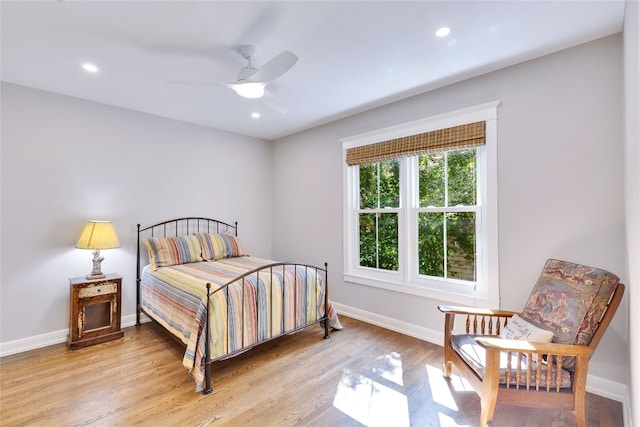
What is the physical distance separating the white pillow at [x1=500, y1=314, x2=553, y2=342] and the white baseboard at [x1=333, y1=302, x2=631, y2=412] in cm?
66

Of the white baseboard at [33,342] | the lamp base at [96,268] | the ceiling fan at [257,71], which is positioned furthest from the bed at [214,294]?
the ceiling fan at [257,71]

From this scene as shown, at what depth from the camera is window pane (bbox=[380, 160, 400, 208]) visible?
3.53 meters

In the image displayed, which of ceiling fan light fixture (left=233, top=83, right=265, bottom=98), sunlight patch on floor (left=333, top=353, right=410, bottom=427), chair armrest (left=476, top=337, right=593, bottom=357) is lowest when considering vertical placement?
sunlight patch on floor (left=333, top=353, right=410, bottom=427)

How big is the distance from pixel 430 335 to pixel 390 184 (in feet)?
5.66

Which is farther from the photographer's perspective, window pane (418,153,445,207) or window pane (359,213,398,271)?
window pane (359,213,398,271)

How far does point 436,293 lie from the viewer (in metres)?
3.05

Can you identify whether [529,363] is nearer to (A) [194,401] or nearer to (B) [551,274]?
(B) [551,274]

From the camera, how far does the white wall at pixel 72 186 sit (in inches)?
115

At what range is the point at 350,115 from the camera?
387cm

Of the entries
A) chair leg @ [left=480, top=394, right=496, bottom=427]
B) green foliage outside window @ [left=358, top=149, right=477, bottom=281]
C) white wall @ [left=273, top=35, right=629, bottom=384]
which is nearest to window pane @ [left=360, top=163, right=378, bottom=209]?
green foliage outside window @ [left=358, top=149, right=477, bottom=281]

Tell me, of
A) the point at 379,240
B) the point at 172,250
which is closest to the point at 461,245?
→ the point at 379,240

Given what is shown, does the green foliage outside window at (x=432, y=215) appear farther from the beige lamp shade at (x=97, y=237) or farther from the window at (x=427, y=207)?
the beige lamp shade at (x=97, y=237)

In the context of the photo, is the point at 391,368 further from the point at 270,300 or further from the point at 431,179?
the point at 431,179

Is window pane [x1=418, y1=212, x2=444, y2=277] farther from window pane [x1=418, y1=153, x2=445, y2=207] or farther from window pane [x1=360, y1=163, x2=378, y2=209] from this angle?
window pane [x1=360, y1=163, x2=378, y2=209]
